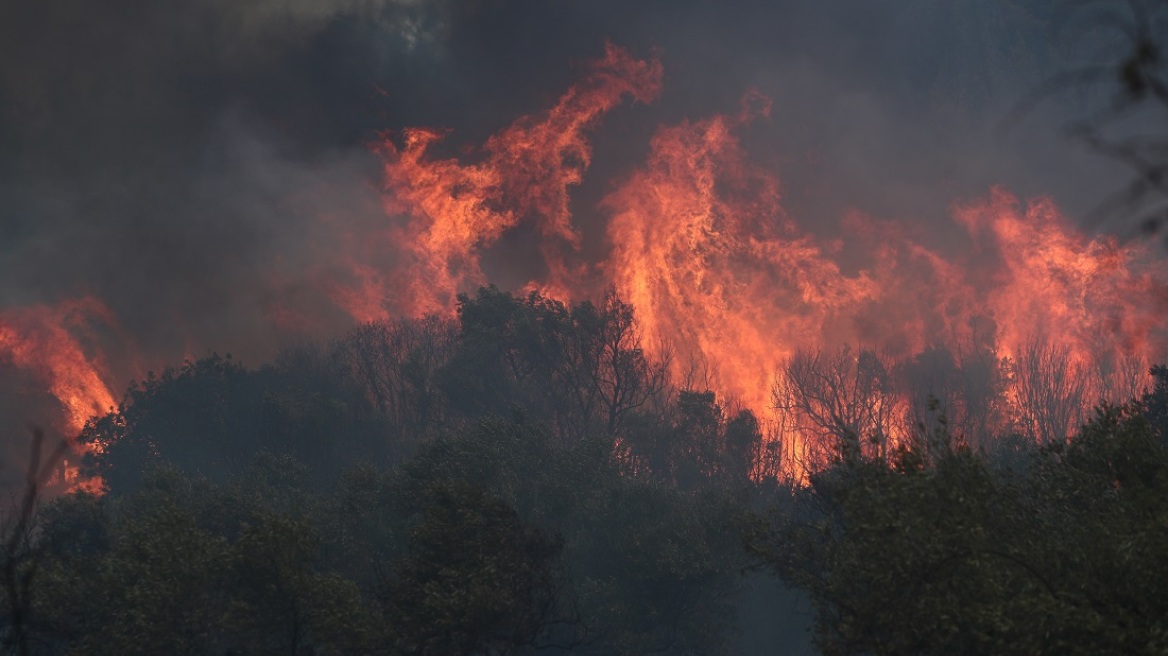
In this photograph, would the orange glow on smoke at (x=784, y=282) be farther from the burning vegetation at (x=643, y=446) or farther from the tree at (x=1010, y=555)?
the tree at (x=1010, y=555)

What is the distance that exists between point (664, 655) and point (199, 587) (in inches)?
1668

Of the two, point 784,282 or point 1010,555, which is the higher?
point 784,282

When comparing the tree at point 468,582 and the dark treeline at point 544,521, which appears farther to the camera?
the tree at point 468,582

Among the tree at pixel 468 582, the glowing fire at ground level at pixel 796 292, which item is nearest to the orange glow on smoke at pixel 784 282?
the glowing fire at ground level at pixel 796 292

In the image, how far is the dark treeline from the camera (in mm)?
27094

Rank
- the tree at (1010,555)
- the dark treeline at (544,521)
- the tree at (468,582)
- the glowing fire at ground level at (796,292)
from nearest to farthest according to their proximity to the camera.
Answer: the tree at (1010,555) → the dark treeline at (544,521) → the tree at (468,582) → the glowing fire at ground level at (796,292)

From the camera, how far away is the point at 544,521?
79.2 metres

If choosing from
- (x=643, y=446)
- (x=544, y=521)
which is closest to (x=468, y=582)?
(x=544, y=521)

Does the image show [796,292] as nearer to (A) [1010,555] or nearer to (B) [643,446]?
(B) [643,446]

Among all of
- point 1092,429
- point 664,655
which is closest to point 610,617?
point 664,655

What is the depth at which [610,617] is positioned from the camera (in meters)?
70.5

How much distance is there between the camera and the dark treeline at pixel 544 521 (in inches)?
1067

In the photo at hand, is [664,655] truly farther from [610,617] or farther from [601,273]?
[601,273]

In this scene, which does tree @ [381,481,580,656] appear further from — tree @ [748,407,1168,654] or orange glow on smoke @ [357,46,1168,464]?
orange glow on smoke @ [357,46,1168,464]
